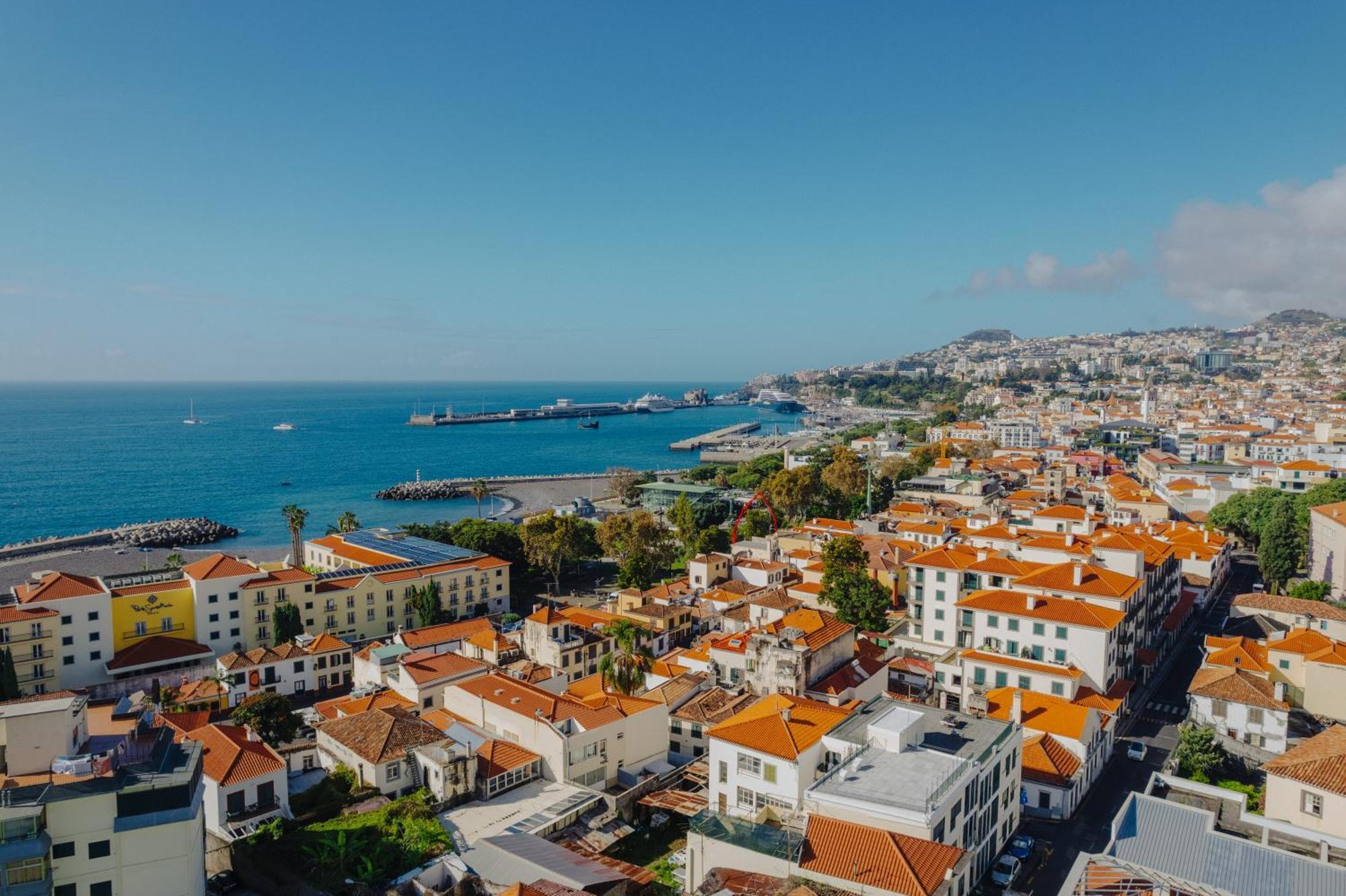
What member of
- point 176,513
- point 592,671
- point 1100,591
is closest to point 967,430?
point 1100,591

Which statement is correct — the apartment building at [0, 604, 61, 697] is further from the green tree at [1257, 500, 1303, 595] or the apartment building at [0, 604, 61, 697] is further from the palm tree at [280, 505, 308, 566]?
the green tree at [1257, 500, 1303, 595]

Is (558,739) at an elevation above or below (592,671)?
Answer: above

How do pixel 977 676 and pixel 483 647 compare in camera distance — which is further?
pixel 483 647

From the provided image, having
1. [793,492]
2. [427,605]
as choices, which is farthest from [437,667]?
[793,492]

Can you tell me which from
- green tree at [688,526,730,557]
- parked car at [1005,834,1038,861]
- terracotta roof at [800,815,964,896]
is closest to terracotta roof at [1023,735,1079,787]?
parked car at [1005,834,1038,861]

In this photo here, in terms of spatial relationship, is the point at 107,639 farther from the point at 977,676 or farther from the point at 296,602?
the point at 977,676

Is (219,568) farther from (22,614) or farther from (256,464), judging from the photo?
(256,464)

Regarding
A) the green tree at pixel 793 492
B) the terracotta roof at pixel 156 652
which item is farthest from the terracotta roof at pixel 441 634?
the green tree at pixel 793 492
